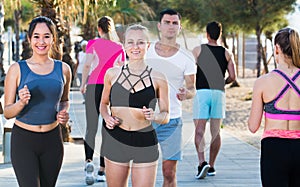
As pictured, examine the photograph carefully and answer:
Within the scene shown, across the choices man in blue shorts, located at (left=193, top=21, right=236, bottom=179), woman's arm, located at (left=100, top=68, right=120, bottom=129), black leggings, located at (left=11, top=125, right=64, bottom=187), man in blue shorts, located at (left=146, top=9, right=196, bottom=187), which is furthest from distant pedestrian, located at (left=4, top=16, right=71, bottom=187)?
man in blue shorts, located at (left=193, top=21, right=236, bottom=179)

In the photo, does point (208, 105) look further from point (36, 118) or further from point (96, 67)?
point (36, 118)

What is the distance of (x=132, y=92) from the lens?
223 inches

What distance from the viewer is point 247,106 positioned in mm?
23625

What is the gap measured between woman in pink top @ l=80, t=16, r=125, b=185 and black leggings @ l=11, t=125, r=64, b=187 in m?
3.14

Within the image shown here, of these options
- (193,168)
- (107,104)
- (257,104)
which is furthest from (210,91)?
(257,104)

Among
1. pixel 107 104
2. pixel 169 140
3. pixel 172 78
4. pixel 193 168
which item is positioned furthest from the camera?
pixel 193 168

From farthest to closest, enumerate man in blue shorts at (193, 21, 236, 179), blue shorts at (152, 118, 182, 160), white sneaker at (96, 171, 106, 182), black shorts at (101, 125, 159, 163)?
man in blue shorts at (193, 21, 236, 179) < white sneaker at (96, 171, 106, 182) < blue shorts at (152, 118, 182, 160) < black shorts at (101, 125, 159, 163)

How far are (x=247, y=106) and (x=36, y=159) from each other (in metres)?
18.5

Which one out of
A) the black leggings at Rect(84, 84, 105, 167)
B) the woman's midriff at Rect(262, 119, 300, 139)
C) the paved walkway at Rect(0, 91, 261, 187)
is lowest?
the paved walkway at Rect(0, 91, 261, 187)

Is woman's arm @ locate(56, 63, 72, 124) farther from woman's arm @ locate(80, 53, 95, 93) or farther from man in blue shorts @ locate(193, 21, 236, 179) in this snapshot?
man in blue shorts @ locate(193, 21, 236, 179)

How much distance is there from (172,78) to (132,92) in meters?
1.40

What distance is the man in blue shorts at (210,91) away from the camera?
9398 millimetres

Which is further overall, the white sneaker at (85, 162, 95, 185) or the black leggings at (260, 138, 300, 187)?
the white sneaker at (85, 162, 95, 185)

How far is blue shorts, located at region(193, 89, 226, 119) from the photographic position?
30.9 ft
